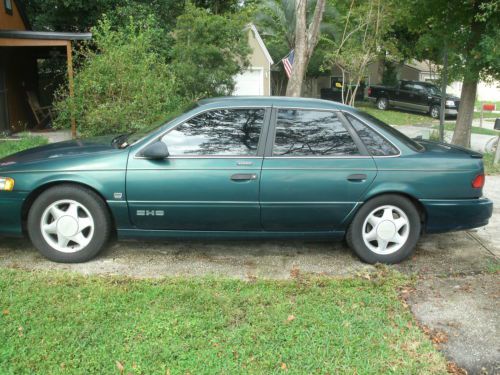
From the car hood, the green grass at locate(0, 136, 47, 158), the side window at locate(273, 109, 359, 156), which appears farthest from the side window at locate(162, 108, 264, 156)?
the green grass at locate(0, 136, 47, 158)

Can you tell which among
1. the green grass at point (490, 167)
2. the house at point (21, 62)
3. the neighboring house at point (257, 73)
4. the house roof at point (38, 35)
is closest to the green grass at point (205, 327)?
the green grass at point (490, 167)

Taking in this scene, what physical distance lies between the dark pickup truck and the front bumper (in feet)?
78.0

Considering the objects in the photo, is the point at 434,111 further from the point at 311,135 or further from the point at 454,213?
the point at 311,135

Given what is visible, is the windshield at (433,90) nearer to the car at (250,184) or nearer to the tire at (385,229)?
the car at (250,184)

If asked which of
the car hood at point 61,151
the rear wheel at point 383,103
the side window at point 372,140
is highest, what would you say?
the side window at point 372,140

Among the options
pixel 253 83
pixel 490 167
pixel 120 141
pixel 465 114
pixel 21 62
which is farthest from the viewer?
pixel 253 83

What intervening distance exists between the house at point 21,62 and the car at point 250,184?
8.38 m

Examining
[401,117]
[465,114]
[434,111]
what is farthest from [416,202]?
[434,111]

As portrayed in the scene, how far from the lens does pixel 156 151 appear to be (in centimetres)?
444

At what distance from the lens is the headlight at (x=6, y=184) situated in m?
4.48

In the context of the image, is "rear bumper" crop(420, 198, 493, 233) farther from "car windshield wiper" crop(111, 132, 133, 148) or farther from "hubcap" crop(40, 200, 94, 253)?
"hubcap" crop(40, 200, 94, 253)

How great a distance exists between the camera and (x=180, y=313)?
3703 mm

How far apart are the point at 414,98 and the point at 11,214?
2526cm

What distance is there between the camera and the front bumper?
4.49 metres
